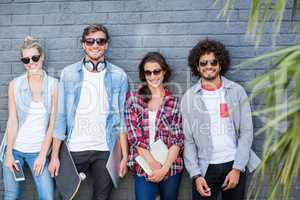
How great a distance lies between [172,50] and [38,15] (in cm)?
137

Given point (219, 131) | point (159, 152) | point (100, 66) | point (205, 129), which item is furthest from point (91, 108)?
point (219, 131)

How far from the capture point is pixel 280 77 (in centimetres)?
201

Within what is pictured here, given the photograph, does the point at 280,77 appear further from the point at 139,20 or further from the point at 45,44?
the point at 45,44

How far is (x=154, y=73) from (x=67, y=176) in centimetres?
123

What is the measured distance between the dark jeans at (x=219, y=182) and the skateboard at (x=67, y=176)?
42.4 inches

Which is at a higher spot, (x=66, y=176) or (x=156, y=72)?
(x=156, y=72)

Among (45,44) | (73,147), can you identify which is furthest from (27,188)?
(45,44)

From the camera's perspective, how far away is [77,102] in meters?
4.36

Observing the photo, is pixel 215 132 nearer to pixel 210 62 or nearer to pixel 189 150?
pixel 189 150

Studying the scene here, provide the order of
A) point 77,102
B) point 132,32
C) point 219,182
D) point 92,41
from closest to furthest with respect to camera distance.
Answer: point 219,182 < point 92,41 < point 77,102 < point 132,32

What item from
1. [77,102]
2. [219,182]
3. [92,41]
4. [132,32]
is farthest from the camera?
[132,32]

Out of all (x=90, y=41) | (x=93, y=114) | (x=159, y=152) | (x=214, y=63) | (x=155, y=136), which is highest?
(x=90, y=41)

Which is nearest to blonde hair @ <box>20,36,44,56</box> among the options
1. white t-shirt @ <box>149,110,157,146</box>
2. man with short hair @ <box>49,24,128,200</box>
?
man with short hair @ <box>49,24,128,200</box>

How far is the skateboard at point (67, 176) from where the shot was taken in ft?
Result: 14.1
